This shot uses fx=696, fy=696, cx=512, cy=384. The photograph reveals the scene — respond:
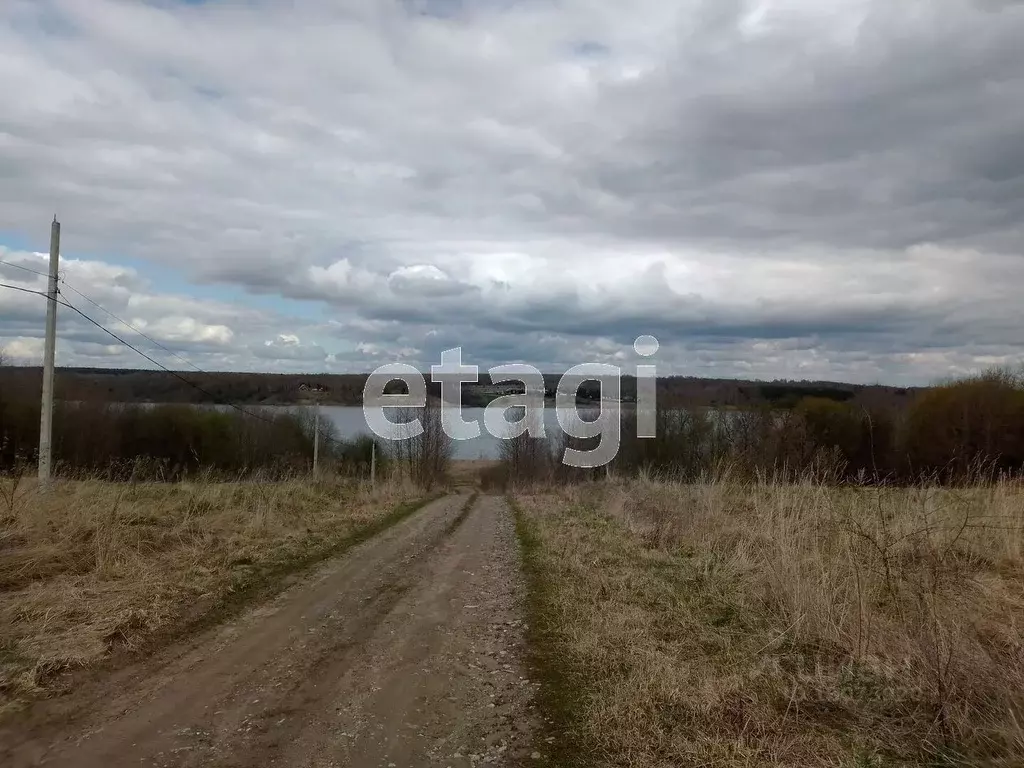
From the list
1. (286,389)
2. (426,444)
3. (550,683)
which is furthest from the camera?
(426,444)

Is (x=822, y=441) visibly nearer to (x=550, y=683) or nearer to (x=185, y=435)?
(x=550, y=683)

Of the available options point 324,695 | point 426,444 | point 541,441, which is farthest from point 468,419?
point 324,695

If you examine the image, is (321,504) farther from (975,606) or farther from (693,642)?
(975,606)

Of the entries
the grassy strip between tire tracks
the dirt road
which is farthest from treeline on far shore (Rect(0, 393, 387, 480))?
the dirt road

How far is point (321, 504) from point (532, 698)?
12919mm

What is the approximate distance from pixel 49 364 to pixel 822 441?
63.0 feet

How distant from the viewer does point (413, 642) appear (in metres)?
6.17

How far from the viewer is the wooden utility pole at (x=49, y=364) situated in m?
12.5

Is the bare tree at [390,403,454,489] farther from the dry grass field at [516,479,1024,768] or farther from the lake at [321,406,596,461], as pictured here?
the dry grass field at [516,479,1024,768]

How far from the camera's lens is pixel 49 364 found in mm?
12648

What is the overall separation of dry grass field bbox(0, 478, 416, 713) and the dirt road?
0.58m

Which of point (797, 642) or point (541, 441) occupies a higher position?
point (797, 642)

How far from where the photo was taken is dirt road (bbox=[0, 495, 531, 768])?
13.1ft

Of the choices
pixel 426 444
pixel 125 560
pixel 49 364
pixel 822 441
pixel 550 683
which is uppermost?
pixel 49 364
